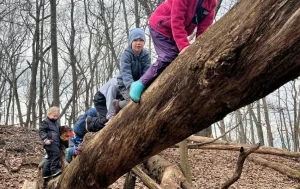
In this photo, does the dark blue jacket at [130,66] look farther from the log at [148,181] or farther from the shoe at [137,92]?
the log at [148,181]

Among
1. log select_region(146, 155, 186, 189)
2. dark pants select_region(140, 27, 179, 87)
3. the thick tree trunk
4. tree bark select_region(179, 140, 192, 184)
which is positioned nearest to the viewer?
the thick tree trunk

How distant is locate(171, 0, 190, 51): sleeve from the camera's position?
2.36m

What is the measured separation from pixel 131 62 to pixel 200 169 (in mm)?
5142

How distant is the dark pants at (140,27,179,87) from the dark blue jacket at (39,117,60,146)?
4299 mm

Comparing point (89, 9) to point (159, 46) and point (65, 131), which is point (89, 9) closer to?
point (65, 131)

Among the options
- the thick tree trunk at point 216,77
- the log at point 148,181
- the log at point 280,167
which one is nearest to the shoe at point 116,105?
the thick tree trunk at point 216,77

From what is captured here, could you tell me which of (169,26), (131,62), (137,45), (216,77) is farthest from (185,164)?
(216,77)

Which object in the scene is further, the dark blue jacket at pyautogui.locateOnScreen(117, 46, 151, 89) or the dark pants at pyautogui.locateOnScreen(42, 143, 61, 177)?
the dark pants at pyautogui.locateOnScreen(42, 143, 61, 177)

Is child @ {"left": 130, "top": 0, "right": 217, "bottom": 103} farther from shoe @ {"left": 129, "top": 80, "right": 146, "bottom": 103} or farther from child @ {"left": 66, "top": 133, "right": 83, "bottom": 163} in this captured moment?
child @ {"left": 66, "top": 133, "right": 83, "bottom": 163}

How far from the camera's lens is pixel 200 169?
8.02 metres

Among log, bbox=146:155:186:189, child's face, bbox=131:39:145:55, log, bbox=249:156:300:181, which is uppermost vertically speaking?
child's face, bbox=131:39:145:55

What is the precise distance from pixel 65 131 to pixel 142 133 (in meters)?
4.44

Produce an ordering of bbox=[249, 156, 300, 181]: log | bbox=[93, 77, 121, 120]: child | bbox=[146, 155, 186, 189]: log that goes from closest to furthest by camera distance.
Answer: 1. bbox=[93, 77, 121, 120]: child
2. bbox=[146, 155, 186, 189]: log
3. bbox=[249, 156, 300, 181]: log

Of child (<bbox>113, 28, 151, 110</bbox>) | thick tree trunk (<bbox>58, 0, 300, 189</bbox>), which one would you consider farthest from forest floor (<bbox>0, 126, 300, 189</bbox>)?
thick tree trunk (<bbox>58, 0, 300, 189</bbox>)
